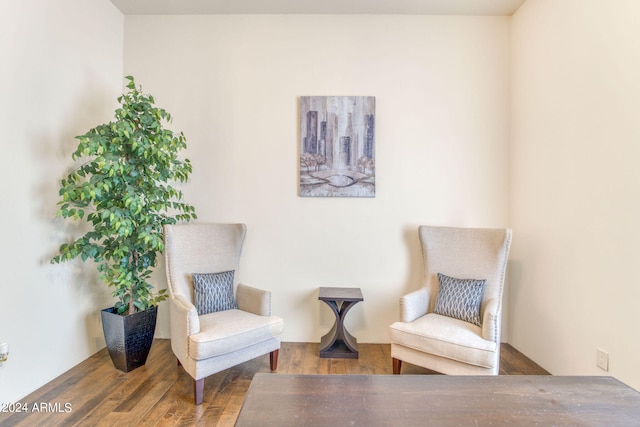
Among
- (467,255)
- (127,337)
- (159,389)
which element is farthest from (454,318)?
(127,337)

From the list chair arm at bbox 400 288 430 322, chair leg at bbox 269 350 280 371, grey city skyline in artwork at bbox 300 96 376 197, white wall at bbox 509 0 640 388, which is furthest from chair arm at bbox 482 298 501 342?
chair leg at bbox 269 350 280 371

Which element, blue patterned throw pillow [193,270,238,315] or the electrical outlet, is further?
blue patterned throw pillow [193,270,238,315]

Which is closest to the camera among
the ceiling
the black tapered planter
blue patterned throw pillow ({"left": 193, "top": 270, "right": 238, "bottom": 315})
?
the black tapered planter

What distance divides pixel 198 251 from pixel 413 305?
1764 millimetres

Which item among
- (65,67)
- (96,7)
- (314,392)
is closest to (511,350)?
(314,392)

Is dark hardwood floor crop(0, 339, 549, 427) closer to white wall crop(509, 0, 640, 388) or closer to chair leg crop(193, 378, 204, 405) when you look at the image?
chair leg crop(193, 378, 204, 405)

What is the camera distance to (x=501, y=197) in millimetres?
2818

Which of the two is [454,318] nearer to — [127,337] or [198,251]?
→ [198,251]

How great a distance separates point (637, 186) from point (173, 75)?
3.55 metres

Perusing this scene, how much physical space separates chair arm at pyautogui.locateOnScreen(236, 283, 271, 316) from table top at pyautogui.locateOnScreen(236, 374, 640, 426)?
1.27 meters

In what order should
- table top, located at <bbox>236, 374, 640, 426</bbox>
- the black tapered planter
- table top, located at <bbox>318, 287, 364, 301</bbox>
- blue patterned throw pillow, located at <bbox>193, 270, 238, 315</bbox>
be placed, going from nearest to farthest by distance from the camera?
1. table top, located at <bbox>236, 374, 640, 426</bbox>
2. the black tapered planter
3. blue patterned throw pillow, located at <bbox>193, 270, 238, 315</bbox>
4. table top, located at <bbox>318, 287, 364, 301</bbox>

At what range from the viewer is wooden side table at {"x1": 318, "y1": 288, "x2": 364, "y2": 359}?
8.17 feet

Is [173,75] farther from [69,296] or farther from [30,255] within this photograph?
[69,296]

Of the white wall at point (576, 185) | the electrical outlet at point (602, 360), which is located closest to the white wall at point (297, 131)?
the white wall at point (576, 185)
